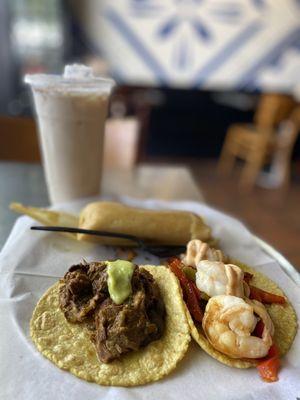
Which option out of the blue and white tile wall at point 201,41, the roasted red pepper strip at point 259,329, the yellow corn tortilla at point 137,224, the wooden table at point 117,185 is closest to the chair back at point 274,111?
the blue and white tile wall at point 201,41

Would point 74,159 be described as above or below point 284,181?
above

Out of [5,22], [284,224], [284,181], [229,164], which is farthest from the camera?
[229,164]

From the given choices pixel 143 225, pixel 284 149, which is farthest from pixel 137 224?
pixel 284 149

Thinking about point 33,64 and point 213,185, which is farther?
point 33,64

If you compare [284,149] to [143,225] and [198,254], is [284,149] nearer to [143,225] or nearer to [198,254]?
[143,225]

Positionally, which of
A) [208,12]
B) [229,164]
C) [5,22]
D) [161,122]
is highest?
[208,12]

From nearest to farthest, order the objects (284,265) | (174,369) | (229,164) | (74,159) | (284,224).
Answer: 1. (174,369)
2. (284,265)
3. (74,159)
4. (284,224)
5. (229,164)

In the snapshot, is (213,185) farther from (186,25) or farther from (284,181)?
(186,25)

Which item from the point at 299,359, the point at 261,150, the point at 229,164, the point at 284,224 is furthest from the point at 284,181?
the point at 299,359
